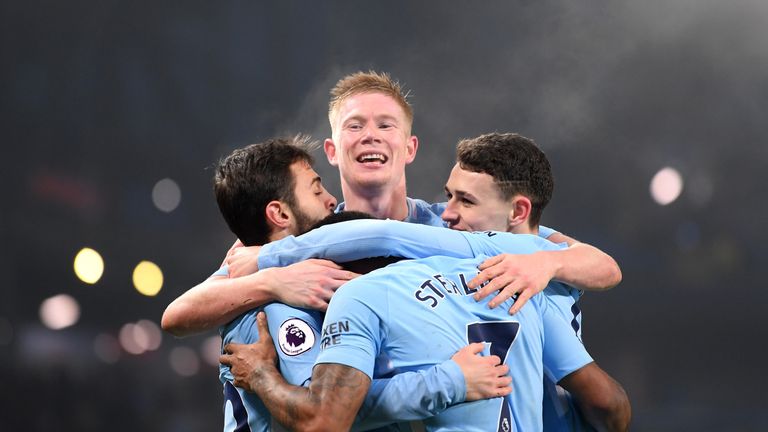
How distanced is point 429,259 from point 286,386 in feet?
1.67

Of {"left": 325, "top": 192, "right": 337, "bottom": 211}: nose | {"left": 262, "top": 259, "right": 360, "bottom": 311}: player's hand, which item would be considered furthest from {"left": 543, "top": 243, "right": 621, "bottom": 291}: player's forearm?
{"left": 325, "top": 192, "right": 337, "bottom": 211}: nose

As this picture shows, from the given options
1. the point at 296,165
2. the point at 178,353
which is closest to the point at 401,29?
the point at 178,353

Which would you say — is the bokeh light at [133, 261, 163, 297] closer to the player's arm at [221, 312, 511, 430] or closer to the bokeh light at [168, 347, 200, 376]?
the bokeh light at [168, 347, 200, 376]

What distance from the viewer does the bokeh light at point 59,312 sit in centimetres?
841

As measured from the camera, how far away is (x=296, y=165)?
3.15 meters

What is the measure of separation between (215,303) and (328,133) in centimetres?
559

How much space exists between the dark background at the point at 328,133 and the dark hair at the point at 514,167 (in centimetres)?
497

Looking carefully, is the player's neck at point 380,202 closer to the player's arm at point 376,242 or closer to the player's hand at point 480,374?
the player's arm at point 376,242

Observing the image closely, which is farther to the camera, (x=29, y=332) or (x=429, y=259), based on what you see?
(x=29, y=332)

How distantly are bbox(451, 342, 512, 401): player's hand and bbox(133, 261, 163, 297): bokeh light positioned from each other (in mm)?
6760

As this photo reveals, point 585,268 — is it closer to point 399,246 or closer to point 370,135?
point 399,246

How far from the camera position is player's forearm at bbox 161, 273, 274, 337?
2.69 metres

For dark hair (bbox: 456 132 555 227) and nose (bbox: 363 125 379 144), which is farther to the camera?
nose (bbox: 363 125 379 144)

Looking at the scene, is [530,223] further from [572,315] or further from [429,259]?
[429,259]
